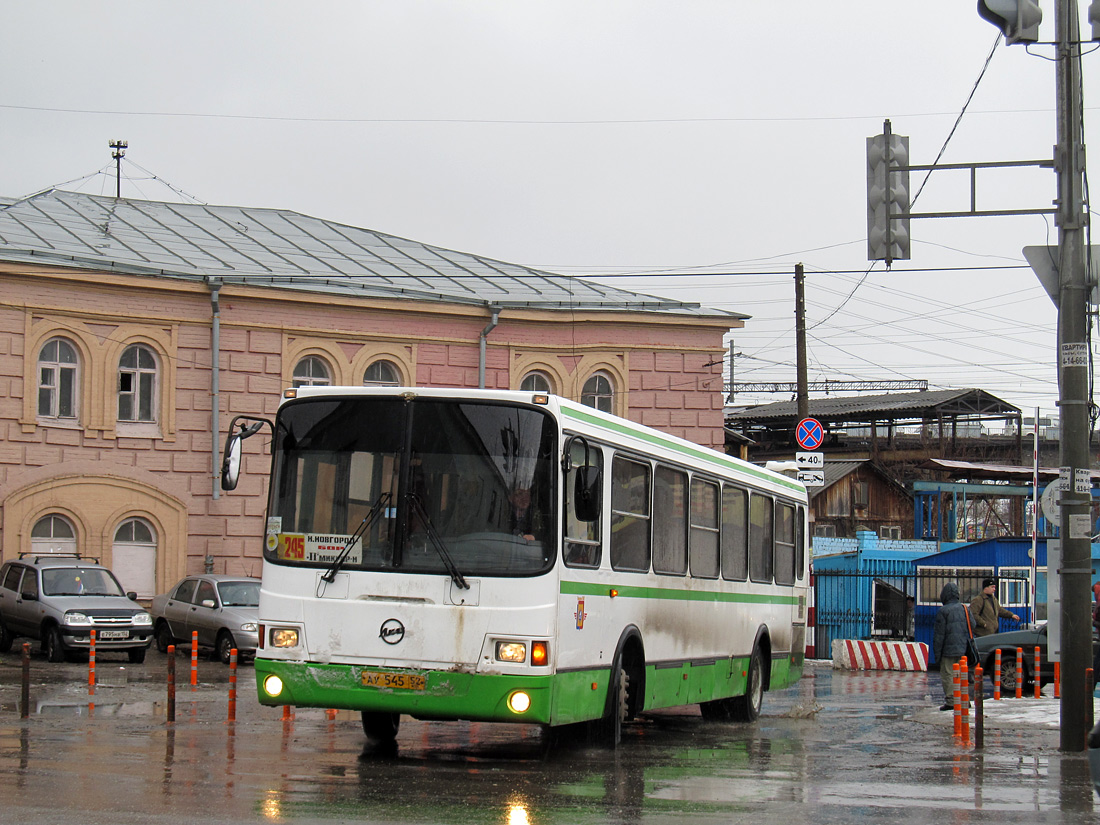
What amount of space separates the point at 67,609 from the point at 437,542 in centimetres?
1650

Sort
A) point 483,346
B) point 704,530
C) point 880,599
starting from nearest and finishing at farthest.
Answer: point 704,530 → point 880,599 → point 483,346

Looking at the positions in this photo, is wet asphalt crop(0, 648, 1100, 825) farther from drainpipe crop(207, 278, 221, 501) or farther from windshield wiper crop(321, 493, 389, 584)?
drainpipe crop(207, 278, 221, 501)

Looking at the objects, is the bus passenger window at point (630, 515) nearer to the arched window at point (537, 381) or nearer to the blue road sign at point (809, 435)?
the blue road sign at point (809, 435)

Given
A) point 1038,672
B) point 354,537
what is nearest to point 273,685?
point 354,537

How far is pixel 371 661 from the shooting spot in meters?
11.0

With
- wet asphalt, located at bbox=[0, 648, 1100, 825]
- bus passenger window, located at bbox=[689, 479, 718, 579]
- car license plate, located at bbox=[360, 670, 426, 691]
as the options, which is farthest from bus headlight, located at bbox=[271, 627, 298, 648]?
bus passenger window, located at bbox=[689, 479, 718, 579]

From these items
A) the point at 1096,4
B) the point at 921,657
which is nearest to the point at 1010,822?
the point at 1096,4

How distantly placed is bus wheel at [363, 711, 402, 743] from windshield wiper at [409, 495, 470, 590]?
8.65 feet

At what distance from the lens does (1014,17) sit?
43.9 feet

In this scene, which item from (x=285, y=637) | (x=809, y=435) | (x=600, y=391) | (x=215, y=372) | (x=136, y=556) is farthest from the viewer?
(x=600, y=391)

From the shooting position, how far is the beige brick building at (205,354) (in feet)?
97.1

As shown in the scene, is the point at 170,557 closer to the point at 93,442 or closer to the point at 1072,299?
the point at 93,442

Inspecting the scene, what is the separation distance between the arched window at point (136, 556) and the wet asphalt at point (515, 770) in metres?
12.5

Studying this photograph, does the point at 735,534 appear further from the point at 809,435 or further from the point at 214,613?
the point at 214,613
